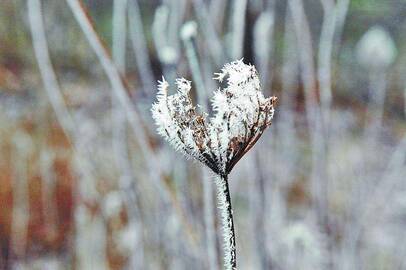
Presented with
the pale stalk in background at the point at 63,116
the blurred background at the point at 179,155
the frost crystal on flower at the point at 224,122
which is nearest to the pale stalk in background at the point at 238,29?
the blurred background at the point at 179,155

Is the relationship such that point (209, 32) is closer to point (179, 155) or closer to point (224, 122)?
point (179, 155)

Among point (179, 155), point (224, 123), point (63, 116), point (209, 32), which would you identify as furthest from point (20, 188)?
point (224, 123)

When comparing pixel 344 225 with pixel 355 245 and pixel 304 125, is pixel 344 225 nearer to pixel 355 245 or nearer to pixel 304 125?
pixel 355 245

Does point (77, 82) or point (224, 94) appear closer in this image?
point (224, 94)

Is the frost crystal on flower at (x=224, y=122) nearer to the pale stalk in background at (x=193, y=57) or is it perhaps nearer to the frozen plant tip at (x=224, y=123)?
the frozen plant tip at (x=224, y=123)

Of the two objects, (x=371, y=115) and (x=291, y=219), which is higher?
(x=371, y=115)

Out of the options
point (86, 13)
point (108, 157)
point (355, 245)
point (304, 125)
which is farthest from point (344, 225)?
point (86, 13)
